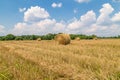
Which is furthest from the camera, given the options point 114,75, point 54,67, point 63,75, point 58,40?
point 58,40

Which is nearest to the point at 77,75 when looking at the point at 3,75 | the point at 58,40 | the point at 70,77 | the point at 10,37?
the point at 70,77

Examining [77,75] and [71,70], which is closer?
[77,75]

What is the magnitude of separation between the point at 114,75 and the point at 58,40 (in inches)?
769

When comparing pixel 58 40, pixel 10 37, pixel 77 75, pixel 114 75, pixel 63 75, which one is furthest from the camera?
pixel 10 37

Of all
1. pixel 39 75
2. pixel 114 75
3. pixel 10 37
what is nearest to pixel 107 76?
pixel 114 75

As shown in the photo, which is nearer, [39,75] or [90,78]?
[90,78]

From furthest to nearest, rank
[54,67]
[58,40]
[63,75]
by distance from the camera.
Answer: [58,40]
[54,67]
[63,75]

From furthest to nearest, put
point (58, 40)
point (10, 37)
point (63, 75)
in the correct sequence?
point (10, 37) → point (58, 40) → point (63, 75)

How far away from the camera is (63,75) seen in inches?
215

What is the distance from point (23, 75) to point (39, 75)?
0.39 metres

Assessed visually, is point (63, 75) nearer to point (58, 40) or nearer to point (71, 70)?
point (71, 70)

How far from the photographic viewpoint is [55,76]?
528cm

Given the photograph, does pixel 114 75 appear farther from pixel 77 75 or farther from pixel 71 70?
pixel 71 70

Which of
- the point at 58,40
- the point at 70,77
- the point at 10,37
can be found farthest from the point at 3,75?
the point at 10,37
